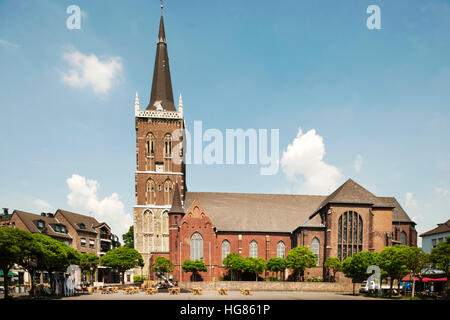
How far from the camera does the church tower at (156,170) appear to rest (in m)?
63.9

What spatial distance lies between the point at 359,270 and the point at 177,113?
42226mm

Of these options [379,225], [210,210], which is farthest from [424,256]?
[210,210]

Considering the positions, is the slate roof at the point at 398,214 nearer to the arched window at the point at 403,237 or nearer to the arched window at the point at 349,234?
the arched window at the point at 403,237

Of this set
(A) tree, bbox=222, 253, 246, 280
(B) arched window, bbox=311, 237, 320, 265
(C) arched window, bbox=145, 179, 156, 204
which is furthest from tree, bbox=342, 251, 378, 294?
(C) arched window, bbox=145, 179, 156, 204

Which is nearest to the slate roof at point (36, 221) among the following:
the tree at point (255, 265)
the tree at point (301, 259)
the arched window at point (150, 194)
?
the arched window at point (150, 194)

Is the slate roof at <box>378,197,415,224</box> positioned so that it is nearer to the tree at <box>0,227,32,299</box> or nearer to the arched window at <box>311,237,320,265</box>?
the arched window at <box>311,237,320,265</box>

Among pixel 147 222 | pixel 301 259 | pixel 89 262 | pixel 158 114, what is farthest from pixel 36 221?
pixel 301 259

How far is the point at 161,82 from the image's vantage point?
6944 cm

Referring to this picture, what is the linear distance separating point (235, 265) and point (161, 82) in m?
38.1

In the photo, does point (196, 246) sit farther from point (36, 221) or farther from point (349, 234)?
point (36, 221)

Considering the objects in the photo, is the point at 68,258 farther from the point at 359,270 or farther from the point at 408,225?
the point at 408,225

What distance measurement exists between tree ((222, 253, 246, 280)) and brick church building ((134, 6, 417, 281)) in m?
2.70

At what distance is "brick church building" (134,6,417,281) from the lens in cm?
5703

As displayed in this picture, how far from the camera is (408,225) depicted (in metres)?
65.9
